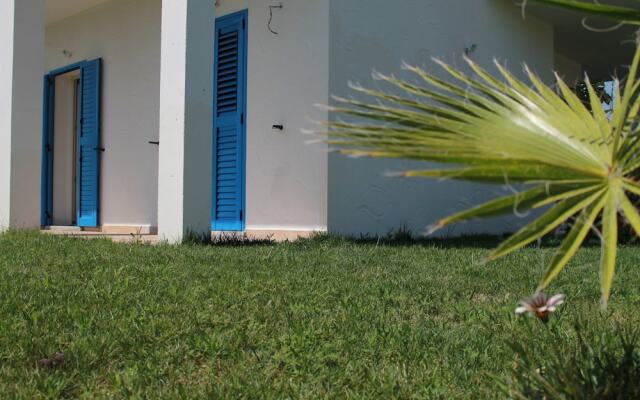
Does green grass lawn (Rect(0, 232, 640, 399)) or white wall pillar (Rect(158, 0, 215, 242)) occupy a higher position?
white wall pillar (Rect(158, 0, 215, 242))

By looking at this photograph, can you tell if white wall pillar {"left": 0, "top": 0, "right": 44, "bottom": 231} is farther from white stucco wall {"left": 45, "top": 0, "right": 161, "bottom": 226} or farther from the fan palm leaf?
the fan palm leaf

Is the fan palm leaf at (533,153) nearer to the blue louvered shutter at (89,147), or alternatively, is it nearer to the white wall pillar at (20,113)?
the white wall pillar at (20,113)

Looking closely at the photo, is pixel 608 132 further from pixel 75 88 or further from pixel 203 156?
pixel 75 88

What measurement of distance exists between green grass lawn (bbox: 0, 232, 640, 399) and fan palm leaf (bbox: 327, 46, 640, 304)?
35 centimetres

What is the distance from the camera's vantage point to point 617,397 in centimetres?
154

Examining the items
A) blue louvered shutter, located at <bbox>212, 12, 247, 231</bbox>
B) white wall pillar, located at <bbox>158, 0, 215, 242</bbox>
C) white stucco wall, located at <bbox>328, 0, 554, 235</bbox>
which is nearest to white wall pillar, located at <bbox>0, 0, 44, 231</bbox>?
blue louvered shutter, located at <bbox>212, 12, 247, 231</bbox>

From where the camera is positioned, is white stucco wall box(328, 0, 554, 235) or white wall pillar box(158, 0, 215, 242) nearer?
white wall pillar box(158, 0, 215, 242)

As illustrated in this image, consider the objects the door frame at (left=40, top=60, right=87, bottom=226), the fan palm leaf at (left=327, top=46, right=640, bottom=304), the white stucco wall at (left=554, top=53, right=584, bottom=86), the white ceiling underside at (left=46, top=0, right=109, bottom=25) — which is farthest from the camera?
the white stucco wall at (left=554, top=53, right=584, bottom=86)

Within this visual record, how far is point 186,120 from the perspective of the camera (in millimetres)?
5449

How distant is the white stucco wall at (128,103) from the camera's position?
344 inches

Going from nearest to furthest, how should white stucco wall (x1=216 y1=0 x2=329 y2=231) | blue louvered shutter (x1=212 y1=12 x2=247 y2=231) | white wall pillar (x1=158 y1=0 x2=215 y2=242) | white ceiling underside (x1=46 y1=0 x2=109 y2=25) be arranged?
white wall pillar (x1=158 y1=0 x2=215 y2=242)
white stucco wall (x1=216 y1=0 x2=329 y2=231)
blue louvered shutter (x1=212 y1=12 x2=247 y2=231)
white ceiling underside (x1=46 y1=0 x2=109 y2=25)

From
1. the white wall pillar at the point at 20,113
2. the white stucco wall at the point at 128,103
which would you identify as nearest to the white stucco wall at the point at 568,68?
the white stucco wall at the point at 128,103

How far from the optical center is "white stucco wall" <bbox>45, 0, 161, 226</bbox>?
8.74 m

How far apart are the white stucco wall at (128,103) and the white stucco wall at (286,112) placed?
2.12 m
